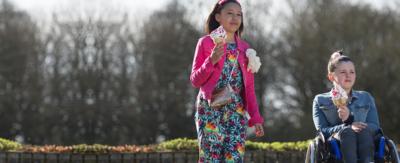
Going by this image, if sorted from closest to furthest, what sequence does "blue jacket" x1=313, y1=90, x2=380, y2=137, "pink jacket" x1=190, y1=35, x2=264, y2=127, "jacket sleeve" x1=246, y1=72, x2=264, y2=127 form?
"pink jacket" x1=190, y1=35, x2=264, y2=127 < "jacket sleeve" x1=246, y1=72, x2=264, y2=127 < "blue jacket" x1=313, y1=90, x2=380, y2=137

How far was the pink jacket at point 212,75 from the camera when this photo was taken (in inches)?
161

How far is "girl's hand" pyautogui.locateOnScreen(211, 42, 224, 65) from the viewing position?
3975mm

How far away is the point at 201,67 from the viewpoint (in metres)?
→ 4.09

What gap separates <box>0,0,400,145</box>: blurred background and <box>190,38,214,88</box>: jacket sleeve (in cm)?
854

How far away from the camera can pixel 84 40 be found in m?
10.6

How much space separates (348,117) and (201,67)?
1.32 meters

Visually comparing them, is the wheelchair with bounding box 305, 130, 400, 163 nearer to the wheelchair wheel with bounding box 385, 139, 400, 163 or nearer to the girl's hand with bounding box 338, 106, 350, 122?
the wheelchair wheel with bounding box 385, 139, 400, 163

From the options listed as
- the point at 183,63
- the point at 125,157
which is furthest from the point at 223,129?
the point at 183,63

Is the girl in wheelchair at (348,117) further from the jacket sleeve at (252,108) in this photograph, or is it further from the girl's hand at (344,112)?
the jacket sleeve at (252,108)

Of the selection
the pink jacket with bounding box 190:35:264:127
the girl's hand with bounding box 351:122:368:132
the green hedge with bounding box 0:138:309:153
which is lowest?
the green hedge with bounding box 0:138:309:153

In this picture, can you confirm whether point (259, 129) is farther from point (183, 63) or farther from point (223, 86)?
point (183, 63)

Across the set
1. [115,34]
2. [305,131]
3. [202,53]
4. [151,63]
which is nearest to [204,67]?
[202,53]

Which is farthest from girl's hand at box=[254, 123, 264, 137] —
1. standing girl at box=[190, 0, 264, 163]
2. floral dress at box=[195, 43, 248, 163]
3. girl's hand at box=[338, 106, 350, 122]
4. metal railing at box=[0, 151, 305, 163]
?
metal railing at box=[0, 151, 305, 163]

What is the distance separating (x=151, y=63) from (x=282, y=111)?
573 cm
